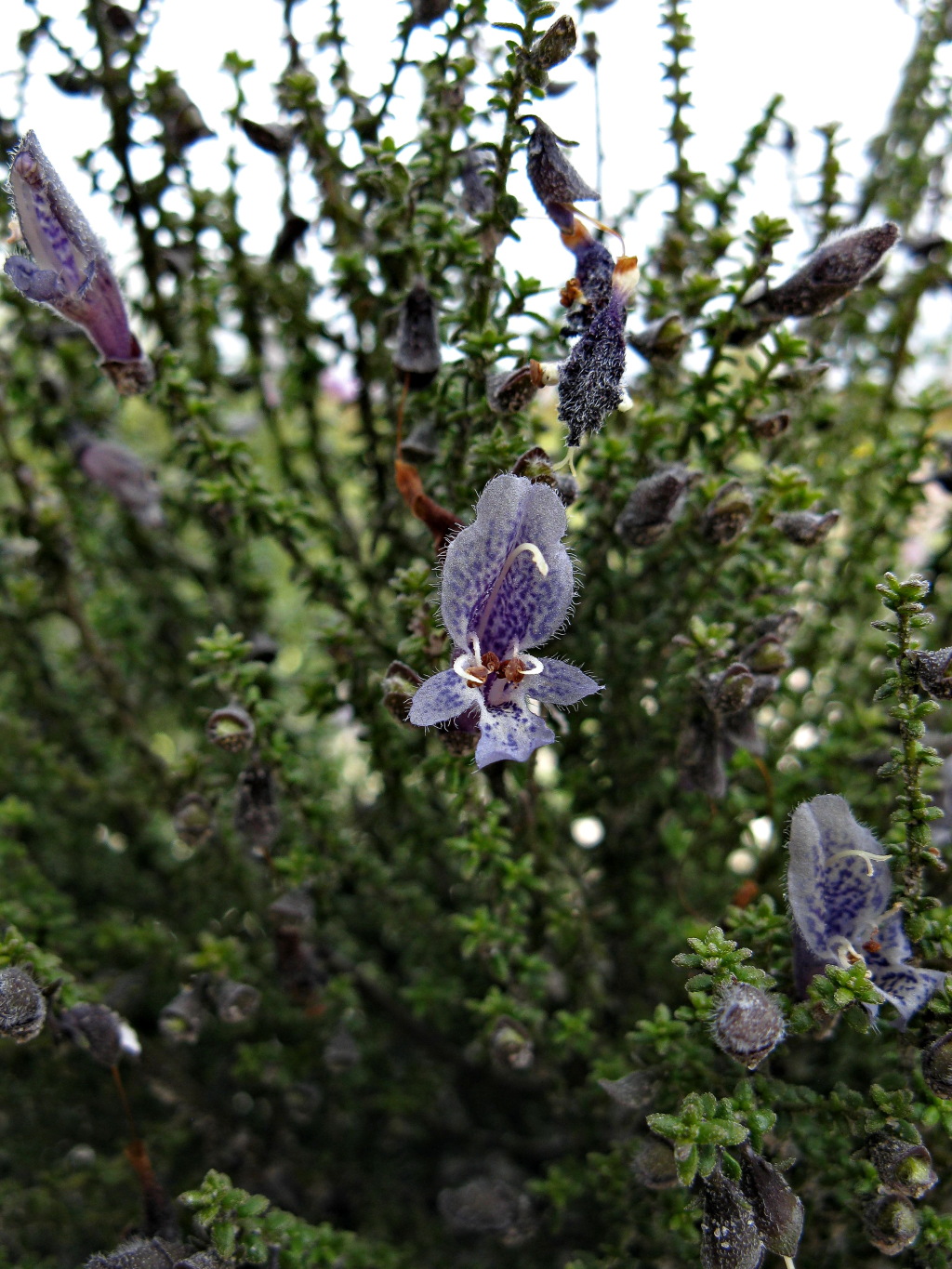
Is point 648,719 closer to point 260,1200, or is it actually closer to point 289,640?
point 260,1200

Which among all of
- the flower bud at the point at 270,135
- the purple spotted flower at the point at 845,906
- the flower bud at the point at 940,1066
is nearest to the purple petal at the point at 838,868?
the purple spotted flower at the point at 845,906

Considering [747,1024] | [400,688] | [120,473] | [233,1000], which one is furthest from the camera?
[120,473]

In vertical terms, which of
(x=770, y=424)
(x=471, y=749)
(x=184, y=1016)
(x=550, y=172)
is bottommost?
(x=184, y=1016)

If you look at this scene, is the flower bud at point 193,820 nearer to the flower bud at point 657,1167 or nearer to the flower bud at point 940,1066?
the flower bud at point 657,1167

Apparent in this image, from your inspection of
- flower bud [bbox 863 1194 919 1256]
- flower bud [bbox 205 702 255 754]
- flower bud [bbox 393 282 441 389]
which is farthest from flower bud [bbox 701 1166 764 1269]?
flower bud [bbox 393 282 441 389]

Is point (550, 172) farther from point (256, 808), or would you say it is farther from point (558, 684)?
point (256, 808)

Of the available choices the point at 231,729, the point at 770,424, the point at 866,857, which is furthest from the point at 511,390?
the point at 866,857

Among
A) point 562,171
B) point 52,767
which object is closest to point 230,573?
point 52,767
